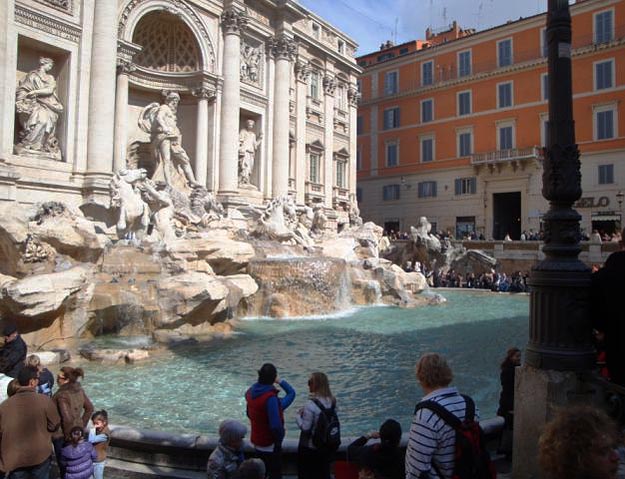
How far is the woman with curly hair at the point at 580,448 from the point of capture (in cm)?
152

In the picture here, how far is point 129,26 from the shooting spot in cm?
1684

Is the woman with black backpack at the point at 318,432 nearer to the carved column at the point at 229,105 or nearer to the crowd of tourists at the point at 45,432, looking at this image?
the crowd of tourists at the point at 45,432

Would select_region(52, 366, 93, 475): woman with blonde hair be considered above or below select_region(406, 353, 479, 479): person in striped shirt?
below

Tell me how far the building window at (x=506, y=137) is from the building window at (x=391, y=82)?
812 centimetres

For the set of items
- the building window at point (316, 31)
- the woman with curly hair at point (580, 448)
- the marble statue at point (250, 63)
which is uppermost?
the building window at point (316, 31)

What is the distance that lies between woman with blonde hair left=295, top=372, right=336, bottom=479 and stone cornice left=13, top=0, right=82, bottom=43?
14533 millimetres

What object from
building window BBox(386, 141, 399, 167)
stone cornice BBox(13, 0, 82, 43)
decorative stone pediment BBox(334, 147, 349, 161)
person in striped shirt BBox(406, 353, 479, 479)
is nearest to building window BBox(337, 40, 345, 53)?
decorative stone pediment BBox(334, 147, 349, 161)

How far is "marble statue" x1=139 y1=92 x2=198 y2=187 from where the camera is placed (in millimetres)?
17906

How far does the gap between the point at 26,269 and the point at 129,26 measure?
428 inches

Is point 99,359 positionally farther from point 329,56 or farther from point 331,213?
point 329,56

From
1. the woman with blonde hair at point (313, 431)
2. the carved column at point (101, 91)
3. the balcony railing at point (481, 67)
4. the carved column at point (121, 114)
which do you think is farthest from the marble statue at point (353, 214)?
the woman with blonde hair at point (313, 431)

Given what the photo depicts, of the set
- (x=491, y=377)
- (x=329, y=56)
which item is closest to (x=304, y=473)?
(x=491, y=377)

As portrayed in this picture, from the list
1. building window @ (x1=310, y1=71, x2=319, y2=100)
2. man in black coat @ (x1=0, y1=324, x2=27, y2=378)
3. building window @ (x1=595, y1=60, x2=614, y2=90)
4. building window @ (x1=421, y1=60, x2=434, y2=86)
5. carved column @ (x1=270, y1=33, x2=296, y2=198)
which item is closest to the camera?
man in black coat @ (x1=0, y1=324, x2=27, y2=378)

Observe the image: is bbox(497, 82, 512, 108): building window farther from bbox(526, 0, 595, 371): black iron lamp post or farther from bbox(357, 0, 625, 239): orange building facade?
bbox(526, 0, 595, 371): black iron lamp post
